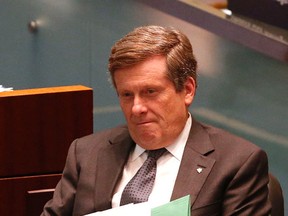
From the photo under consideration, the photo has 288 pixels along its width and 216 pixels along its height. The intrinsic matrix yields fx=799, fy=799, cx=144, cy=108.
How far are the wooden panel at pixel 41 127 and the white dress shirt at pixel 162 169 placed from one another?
2.20 feet

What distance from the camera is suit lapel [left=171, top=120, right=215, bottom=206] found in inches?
96.1

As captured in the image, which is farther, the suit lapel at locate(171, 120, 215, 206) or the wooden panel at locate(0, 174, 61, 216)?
the wooden panel at locate(0, 174, 61, 216)

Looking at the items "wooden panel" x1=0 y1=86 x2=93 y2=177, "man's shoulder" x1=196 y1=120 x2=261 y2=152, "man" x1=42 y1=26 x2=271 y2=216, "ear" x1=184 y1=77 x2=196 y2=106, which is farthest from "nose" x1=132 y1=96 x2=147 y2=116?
"wooden panel" x1=0 y1=86 x2=93 y2=177

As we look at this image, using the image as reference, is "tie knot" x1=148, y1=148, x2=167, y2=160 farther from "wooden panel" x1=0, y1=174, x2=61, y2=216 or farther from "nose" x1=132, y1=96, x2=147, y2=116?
"wooden panel" x1=0, y1=174, x2=61, y2=216

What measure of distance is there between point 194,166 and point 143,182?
17cm

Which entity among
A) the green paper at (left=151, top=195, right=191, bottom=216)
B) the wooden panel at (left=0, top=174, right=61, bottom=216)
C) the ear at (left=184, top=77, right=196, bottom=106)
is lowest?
the wooden panel at (left=0, top=174, right=61, bottom=216)

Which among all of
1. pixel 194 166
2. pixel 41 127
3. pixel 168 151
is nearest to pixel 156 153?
pixel 168 151

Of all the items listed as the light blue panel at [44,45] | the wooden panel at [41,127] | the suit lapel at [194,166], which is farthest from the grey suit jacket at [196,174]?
the light blue panel at [44,45]

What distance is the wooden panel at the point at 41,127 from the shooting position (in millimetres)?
3178

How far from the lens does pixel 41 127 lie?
127 inches

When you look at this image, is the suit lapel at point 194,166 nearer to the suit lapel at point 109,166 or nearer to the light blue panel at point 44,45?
the suit lapel at point 109,166

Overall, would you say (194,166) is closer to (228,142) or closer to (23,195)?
(228,142)

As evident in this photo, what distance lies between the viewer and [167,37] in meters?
2.47

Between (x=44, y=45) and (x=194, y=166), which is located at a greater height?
(x=194, y=166)
